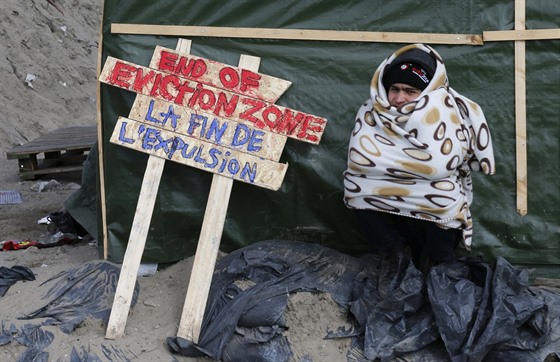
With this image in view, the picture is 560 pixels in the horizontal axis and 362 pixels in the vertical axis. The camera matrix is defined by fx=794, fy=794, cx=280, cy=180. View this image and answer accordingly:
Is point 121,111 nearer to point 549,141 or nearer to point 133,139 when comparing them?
point 133,139

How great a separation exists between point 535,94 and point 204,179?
2106mm

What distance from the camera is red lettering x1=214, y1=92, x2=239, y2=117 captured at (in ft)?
15.6

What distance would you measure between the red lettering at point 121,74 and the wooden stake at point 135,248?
0.50 m

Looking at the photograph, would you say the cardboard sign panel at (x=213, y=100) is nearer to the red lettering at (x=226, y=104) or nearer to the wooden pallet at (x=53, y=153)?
the red lettering at (x=226, y=104)

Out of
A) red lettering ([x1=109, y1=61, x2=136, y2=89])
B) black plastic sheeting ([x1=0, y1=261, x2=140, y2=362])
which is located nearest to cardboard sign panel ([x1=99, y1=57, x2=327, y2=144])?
red lettering ([x1=109, y1=61, x2=136, y2=89])

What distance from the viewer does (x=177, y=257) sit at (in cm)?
513

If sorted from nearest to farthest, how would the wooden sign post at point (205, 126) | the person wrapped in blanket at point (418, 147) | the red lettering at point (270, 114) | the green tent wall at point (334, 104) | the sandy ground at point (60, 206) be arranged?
the person wrapped in blanket at point (418, 147) → the sandy ground at point (60, 206) → the wooden sign post at point (205, 126) → the red lettering at point (270, 114) → the green tent wall at point (334, 104)

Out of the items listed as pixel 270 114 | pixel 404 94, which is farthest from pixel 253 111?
pixel 404 94

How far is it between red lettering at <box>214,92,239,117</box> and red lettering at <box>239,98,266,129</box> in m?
0.06

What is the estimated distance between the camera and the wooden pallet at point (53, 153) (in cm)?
895

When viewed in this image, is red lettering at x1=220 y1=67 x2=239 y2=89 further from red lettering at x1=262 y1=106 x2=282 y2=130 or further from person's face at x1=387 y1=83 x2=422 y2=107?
person's face at x1=387 y1=83 x2=422 y2=107

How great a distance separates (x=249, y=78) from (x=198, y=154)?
561 millimetres

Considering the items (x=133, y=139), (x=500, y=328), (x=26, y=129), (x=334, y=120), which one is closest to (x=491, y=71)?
(x=334, y=120)

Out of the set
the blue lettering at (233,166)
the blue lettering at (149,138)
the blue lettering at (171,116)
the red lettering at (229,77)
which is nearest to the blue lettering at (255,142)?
the blue lettering at (233,166)
